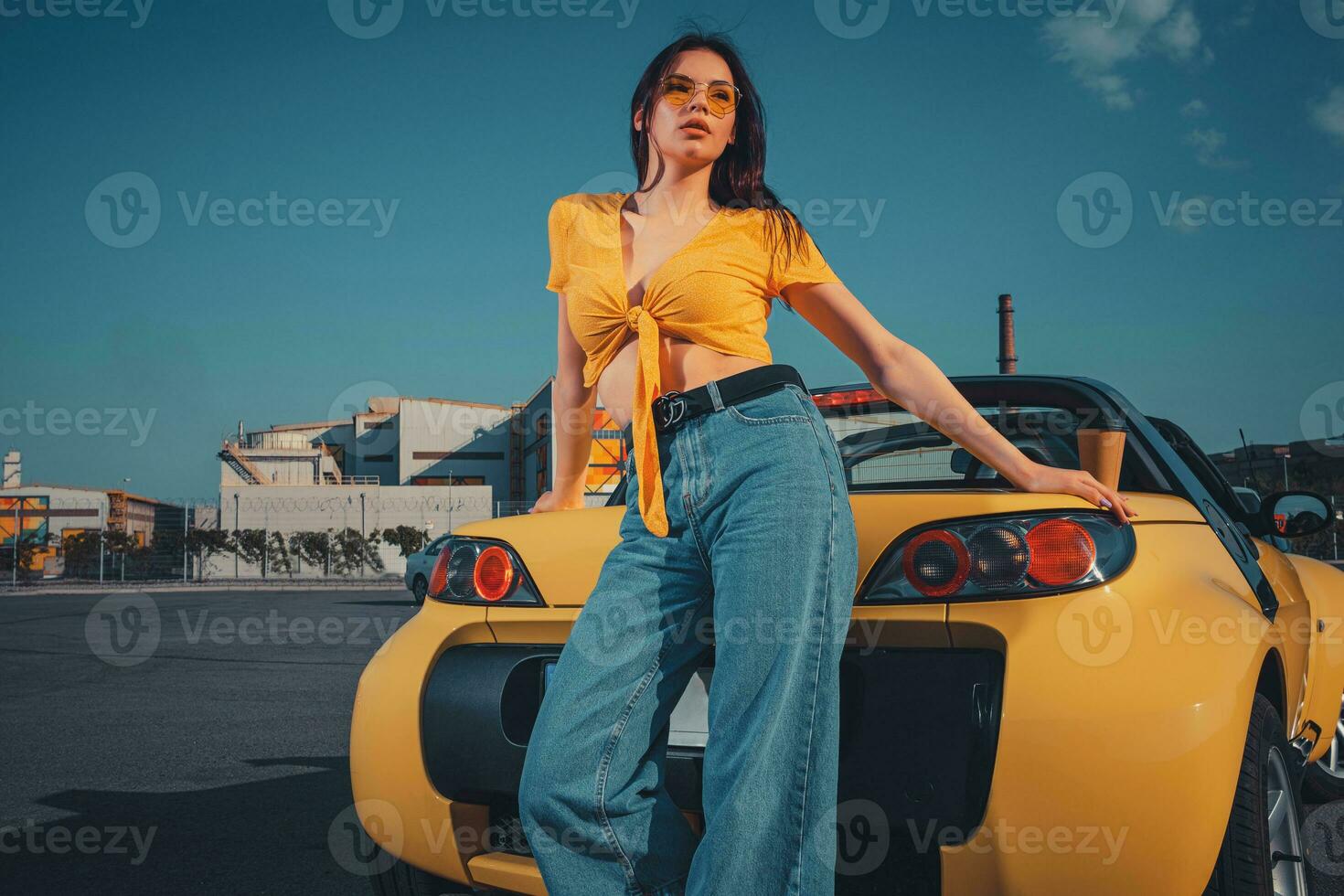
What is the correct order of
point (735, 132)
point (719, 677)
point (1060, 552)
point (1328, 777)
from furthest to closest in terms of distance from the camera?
point (1328, 777)
point (735, 132)
point (1060, 552)
point (719, 677)

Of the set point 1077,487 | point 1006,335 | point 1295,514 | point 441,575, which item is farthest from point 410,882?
point 1006,335

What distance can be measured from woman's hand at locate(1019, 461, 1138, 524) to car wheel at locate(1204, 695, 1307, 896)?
1.54 feet

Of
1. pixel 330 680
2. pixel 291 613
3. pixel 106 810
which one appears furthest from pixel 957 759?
pixel 291 613

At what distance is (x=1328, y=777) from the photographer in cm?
387

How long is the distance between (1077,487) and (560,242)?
104cm

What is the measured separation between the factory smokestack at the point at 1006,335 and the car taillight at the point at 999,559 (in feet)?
105

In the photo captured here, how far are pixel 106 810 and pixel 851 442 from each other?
9.72ft

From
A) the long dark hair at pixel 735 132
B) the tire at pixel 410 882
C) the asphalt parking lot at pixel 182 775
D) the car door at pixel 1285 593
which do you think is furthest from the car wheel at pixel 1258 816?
the tire at pixel 410 882

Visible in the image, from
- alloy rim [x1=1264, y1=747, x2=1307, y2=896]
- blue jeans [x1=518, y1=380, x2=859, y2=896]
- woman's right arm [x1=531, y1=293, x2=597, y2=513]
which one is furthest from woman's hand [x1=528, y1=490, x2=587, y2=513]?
alloy rim [x1=1264, y1=747, x2=1307, y2=896]

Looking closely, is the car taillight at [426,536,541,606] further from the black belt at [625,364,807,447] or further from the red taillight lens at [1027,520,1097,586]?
the red taillight lens at [1027,520,1097,586]

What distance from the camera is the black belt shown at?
1.56 metres

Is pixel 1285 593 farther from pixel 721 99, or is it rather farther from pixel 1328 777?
pixel 721 99

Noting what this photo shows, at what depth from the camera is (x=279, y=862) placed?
3.03 metres

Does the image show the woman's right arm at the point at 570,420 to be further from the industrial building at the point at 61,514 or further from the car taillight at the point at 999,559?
the industrial building at the point at 61,514
